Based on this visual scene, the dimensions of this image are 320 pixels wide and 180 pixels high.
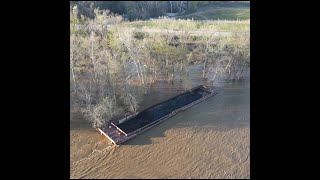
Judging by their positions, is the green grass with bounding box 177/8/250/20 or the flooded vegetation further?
the green grass with bounding box 177/8/250/20

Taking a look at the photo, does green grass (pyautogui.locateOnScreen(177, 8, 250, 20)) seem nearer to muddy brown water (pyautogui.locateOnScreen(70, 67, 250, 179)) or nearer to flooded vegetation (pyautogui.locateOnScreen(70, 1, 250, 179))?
flooded vegetation (pyautogui.locateOnScreen(70, 1, 250, 179))

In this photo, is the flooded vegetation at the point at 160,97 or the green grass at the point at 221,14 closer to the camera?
the flooded vegetation at the point at 160,97

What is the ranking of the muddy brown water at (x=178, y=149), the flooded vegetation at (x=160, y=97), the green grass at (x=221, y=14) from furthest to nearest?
the green grass at (x=221, y=14), the flooded vegetation at (x=160, y=97), the muddy brown water at (x=178, y=149)

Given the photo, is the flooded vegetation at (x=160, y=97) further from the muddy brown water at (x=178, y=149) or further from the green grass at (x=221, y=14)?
the green grass at (x=221, y=14)

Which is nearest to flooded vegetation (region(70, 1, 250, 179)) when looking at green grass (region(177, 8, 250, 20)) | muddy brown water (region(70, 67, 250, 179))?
muddy brown water (region(70, 67, 250, 179))

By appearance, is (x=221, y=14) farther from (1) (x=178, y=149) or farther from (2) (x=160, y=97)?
(1) (x=178, y=149)

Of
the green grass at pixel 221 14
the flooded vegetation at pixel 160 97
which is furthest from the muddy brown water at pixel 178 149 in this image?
the green grass at pixel 221 14

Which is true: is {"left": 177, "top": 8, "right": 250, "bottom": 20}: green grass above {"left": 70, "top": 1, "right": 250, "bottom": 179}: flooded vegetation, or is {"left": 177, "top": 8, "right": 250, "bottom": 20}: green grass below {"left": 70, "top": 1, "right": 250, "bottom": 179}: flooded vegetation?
above
